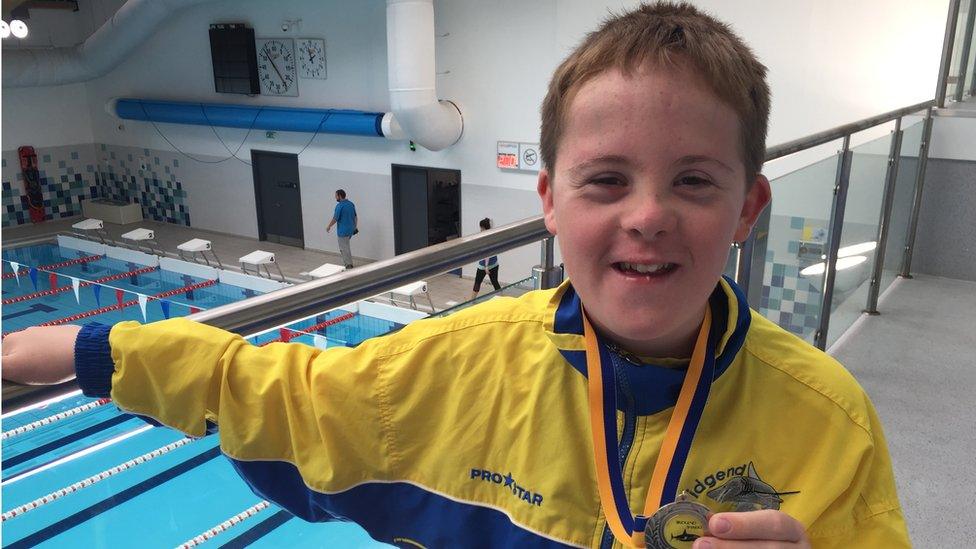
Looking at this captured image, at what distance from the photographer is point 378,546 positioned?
5.17ft

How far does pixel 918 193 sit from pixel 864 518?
380cm

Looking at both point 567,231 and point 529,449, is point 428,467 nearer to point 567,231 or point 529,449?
point 529,449

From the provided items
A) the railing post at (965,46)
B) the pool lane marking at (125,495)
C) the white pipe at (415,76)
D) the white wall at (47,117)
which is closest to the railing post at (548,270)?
the pool lane marking at (125,495)

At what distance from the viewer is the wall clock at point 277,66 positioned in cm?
1088

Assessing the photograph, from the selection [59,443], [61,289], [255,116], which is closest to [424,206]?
[255,116]

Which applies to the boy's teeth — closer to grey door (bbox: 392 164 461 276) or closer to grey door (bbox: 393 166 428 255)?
grey door (bbox: 392 164 461 276)

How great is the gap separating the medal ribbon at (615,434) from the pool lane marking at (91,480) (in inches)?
167

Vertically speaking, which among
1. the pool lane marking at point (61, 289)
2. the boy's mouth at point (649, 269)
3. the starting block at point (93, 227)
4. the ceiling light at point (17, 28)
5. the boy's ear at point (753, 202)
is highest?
the ceiling light at point (17, 28)

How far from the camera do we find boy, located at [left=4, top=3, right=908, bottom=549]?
792mm

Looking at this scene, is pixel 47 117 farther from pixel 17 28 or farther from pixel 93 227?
pixel 17 28

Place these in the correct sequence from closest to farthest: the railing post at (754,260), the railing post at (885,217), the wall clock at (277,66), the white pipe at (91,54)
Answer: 1. the railing post at (754,260)
2. the railing post at (885,217)
3. the wall clock at (277,66)
4. the white pipe at (91,54)

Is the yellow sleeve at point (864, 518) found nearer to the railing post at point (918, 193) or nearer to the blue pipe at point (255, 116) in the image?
the railing post at point (918, 193)

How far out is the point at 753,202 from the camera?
90 centimetres

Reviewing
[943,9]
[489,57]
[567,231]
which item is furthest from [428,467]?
[489,57]
